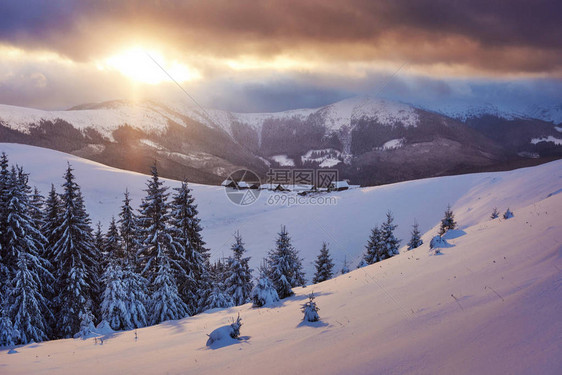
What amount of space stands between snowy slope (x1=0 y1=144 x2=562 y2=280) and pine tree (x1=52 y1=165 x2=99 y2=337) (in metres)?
23.3

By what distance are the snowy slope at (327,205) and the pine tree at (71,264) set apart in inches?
917

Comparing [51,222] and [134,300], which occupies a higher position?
[51,222]

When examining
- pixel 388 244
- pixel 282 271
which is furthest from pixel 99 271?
pixel 388 244

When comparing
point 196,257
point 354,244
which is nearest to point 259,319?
point 196,257

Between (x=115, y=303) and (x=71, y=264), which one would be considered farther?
(x=71, y=264)

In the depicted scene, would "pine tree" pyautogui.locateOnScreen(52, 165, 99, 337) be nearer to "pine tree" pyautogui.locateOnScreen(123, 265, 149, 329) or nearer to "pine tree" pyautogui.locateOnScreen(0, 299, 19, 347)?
"pine tree" pyautogui.locateOnScreen(123, 265, 149, 329)

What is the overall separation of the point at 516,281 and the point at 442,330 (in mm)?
2414

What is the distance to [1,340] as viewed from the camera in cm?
1373

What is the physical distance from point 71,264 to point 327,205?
4972 cm

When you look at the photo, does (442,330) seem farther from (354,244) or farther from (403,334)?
(354,244)

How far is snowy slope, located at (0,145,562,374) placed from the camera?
4352 mm

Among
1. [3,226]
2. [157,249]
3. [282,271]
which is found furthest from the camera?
[157,249]

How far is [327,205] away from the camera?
210 feet

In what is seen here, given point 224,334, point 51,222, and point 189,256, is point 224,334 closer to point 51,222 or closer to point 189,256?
point 189,256
